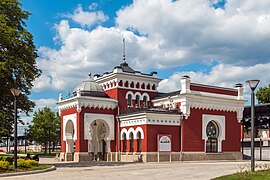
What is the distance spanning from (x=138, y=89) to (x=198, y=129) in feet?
24.7

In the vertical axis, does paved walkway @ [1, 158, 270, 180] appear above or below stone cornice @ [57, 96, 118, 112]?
below

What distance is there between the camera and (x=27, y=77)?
90.2ft

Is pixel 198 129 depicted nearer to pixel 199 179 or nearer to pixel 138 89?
pixel 138 89

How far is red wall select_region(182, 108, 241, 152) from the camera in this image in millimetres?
37000

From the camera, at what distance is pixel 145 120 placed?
3438 centimetres

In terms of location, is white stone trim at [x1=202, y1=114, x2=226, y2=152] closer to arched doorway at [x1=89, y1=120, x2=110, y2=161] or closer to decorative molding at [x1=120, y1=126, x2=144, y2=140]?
decorative molding at [x1=120, y1=126, x2=144, y2=140]

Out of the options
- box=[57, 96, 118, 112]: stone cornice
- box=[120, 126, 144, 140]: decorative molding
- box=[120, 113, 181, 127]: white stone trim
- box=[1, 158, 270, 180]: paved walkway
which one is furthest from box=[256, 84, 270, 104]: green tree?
box=[1, 158, 270, 180]: paved walkway

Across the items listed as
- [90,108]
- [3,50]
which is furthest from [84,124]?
[3,50]

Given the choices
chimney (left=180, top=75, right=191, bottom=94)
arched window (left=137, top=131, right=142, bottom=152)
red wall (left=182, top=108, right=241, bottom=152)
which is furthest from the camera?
red wall (left=182, top=108, right=241, bottom=152)

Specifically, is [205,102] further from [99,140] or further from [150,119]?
[99,140]

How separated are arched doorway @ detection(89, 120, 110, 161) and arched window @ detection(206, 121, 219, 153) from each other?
33.8 ft

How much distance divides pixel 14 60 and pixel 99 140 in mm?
17072

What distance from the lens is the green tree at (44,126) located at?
6094 cm

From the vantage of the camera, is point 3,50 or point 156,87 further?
point 156,87
